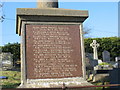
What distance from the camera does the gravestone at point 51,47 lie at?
18.5 feet

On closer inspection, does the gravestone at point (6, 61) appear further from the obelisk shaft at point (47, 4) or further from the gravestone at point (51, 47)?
the gravestone at point (51, 47)

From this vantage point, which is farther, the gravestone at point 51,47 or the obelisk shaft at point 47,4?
the obelisk shaft at point 47,4

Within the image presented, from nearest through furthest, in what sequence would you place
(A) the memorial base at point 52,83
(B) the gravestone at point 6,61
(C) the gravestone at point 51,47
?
(A) the memorial base at point 52,83 → (C) the gravestone at point 51,47 → (B) the gravestone at point 6,61

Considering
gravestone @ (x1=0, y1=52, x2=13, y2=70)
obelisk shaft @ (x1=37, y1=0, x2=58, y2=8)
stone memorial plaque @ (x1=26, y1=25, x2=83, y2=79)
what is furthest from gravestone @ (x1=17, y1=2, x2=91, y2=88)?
gravestone @ (x1=0, y1=52, x2=13, y2=70)

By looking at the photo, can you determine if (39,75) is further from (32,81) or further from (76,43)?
(76,43)

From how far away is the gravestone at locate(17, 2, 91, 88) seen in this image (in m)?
5.63

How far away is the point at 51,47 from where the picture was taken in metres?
5.84

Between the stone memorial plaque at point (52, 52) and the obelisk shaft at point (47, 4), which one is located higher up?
the obelisk shaft at point (47, 4)

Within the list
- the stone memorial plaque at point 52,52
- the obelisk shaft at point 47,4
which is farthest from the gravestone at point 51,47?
the obelisk shaft at point 47,4

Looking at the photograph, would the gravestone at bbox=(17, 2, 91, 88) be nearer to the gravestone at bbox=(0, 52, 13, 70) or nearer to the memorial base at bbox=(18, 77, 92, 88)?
the memorial base at bbox=(18, 77, 92, 88)

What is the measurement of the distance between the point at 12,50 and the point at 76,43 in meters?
29.4

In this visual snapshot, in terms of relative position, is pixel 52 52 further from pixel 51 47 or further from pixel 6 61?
pixel 6 61

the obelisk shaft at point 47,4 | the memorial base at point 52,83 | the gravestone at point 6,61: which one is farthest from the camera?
the gravestone at point 6,61

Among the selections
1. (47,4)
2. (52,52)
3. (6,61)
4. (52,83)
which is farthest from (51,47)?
(6,61)
